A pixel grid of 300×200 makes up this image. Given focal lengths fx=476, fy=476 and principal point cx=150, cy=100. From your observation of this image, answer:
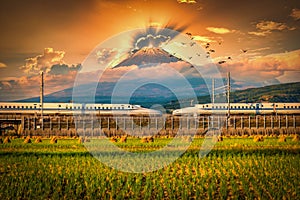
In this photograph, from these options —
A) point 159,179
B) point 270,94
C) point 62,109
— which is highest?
point 270,94

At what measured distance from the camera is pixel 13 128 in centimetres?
3362

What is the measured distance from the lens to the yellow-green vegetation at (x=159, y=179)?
10531mm

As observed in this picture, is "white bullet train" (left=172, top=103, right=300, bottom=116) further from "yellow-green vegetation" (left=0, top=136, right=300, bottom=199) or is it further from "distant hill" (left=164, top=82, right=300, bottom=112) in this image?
"distant hill" (left=164, top=82, right=300, bottom=112)

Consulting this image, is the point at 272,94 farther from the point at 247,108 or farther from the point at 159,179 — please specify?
the point at 159,179

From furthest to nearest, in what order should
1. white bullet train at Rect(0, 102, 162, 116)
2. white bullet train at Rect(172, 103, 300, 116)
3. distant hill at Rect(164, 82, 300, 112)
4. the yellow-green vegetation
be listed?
1. distant hill at Rect(164, 82, 300, 112)
2. white bullet train at Rect(172, 103, 300, 116)
3. white bullet train at Rect(0, 102, 162, 116)
4. the yellow-green vegetation

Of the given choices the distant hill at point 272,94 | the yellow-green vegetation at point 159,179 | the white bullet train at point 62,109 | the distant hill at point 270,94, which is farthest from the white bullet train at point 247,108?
the distant hill at point 272,94

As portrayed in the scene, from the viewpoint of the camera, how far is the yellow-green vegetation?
10531 mm

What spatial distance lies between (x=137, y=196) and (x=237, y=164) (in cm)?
529

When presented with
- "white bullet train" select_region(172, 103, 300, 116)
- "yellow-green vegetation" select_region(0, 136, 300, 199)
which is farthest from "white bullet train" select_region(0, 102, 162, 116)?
"yellow-green vegetation" select_region(0, 136, 300, 199)

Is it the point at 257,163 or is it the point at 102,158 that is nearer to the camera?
the point at 257,163

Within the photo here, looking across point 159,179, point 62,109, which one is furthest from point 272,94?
point 159,179

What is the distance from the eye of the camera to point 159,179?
40.7 ft

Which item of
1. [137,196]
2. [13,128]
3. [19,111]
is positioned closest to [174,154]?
[137,196]

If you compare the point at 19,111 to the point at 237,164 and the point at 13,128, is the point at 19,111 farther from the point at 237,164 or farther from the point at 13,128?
the point at 237,164
